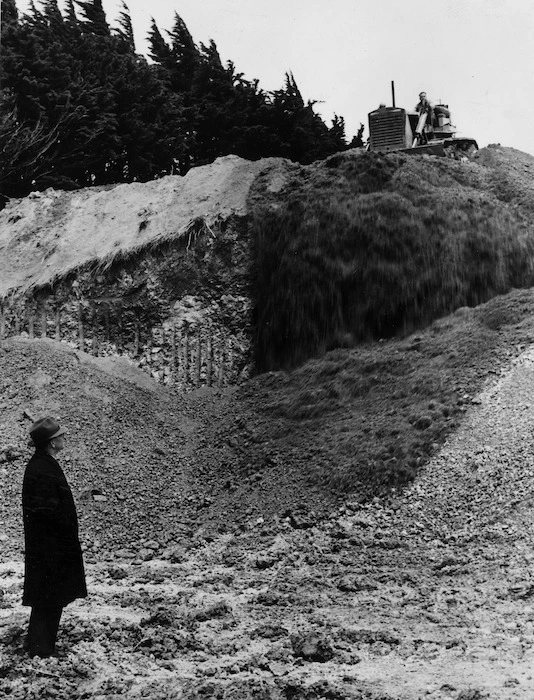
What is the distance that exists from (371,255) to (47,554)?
919cm

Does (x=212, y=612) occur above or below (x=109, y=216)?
below

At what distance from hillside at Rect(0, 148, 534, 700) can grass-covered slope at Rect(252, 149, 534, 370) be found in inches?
6.3

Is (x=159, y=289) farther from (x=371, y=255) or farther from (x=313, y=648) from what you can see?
(x=313, y=648)

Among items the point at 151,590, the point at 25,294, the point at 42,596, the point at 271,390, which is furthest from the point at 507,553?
the point at 25,294

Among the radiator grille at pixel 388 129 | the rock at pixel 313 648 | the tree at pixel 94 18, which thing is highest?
the tree at pixel 94 18

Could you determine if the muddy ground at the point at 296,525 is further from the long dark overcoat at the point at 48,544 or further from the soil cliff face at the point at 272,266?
the soil cliff face at the point at 272,266

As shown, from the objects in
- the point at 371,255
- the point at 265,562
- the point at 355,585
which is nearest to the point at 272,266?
the point at 371,255

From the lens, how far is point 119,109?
22.0 m

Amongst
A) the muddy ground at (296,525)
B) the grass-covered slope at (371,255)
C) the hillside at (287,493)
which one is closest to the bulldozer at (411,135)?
the hillside at (287,493)

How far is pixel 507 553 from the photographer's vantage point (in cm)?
759

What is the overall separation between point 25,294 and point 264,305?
4.34 m

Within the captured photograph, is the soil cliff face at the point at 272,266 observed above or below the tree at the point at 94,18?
below

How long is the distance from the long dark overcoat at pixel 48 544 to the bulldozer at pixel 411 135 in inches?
515

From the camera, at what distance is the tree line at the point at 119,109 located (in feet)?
65.4
